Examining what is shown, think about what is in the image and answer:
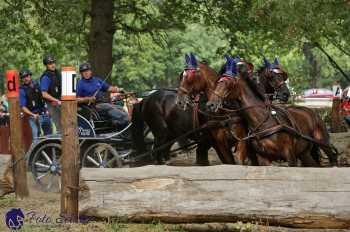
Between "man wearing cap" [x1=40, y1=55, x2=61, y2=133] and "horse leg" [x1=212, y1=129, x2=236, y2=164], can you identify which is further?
"man wearing cap" [x1=40, y1=55, x2=61, y2=133]

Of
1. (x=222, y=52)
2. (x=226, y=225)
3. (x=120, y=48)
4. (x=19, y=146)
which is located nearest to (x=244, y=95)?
(x=226, y=225)

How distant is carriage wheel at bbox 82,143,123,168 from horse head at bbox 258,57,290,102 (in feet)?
8.16

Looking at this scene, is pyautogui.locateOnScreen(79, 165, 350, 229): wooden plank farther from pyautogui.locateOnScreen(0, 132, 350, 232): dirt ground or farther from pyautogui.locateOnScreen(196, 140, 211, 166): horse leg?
pyautogui.locateOnScreen(196, 140, 211, 166): horse leg

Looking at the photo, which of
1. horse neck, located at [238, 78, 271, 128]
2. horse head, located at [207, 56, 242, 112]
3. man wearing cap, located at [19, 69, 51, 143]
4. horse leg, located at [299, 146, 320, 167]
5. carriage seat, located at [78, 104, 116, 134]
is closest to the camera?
horse head, located at [207, 56, 242, 112]

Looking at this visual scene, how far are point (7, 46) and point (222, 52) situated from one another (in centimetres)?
577

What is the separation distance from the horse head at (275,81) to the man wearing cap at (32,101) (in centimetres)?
450

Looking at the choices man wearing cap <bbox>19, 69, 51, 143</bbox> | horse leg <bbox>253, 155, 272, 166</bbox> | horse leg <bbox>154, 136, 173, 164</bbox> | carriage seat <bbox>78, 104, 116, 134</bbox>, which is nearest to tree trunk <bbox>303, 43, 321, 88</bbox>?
man wearing cap <bbox>19, 69, 51, 143</bbox>

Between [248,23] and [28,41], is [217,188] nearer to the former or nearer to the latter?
[248,23]

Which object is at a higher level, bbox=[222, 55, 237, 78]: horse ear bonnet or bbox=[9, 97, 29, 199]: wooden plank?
bbox=[222, 55, 237, 78]: horse ear bonnet

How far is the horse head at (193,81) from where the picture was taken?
10492mm

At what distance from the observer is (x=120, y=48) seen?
3488cm

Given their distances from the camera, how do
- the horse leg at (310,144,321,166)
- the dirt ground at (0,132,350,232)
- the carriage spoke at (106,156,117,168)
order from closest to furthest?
1. the dirt ground at (0,132,350,232)
2. the horse leg at (310,144,321,166)
3. the carriage spoke at (106,156,117,168)

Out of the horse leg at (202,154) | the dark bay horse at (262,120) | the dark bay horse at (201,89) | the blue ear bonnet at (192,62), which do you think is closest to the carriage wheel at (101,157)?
the horse leg at (202,154)

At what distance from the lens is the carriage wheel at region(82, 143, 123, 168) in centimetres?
1127
